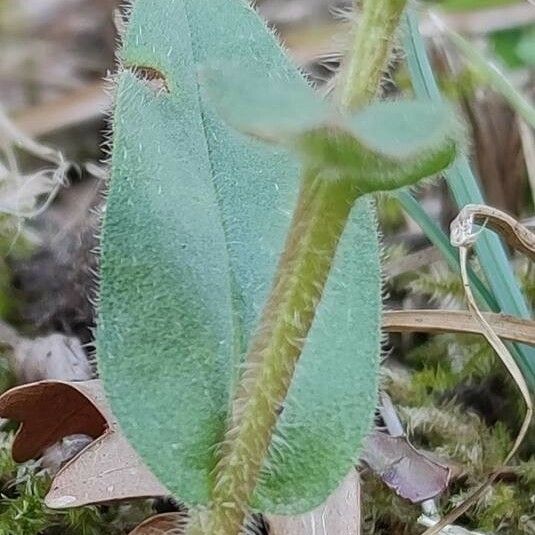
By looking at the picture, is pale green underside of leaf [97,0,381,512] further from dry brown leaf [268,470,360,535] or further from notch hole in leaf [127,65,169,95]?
dry brown leaf [268,470,360,535]

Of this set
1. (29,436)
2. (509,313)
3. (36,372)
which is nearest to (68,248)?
(36,372)

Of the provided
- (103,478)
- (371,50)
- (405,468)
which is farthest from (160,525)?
(371,50)

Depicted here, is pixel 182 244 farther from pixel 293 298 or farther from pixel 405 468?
pixel 405 468

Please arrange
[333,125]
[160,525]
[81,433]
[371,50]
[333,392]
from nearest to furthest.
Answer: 1. [333,125]
2. [371,50]
3. [333,392]
4. [160,525]
5. [81,433]

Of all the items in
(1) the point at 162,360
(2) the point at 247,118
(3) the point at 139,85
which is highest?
(2) the point at 247,118

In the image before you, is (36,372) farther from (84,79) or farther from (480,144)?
(84,79)

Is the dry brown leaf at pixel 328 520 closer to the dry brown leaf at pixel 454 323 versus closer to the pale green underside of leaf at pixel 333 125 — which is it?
the dry brown leaf at pixel 454 323

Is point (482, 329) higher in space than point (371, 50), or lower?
lower
